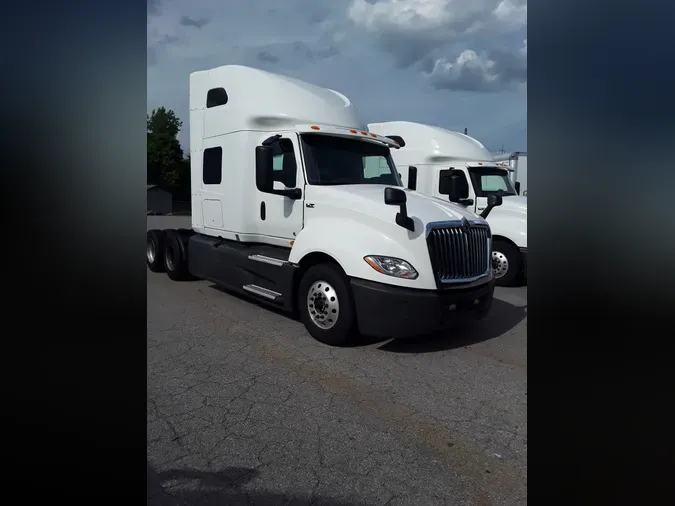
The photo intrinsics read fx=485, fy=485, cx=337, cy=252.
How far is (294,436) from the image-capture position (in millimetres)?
3318

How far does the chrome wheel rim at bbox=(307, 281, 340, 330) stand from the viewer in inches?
210

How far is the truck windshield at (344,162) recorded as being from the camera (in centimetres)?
625

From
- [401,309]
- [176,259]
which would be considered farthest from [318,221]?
[176,259]

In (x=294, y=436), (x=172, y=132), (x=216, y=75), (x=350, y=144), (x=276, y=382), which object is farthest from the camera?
(x=172, y=132)

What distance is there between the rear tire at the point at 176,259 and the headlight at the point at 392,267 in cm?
509

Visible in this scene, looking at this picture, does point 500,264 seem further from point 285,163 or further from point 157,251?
point 157,251

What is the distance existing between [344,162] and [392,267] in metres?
2.10

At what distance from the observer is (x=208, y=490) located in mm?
2664
